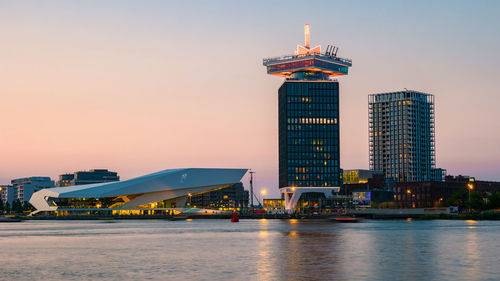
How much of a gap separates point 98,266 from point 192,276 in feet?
32.9

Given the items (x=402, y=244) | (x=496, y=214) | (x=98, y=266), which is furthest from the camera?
(x=496, y=214)

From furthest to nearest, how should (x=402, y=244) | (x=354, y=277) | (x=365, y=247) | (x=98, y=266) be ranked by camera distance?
(x=402, y=244), (x=365, y=247), (x=98, y=266), (x=354, y=277)

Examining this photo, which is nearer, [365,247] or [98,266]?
[98,266]

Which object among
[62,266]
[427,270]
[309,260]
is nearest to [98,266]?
[62,266]

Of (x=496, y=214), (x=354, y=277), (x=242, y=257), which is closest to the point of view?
(x=354, y=277)

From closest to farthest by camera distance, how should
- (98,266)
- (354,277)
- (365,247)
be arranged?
(354,277), (98,266), (365,247)

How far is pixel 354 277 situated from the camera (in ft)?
127

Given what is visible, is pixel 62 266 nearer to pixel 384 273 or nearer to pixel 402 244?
pixel 384 273

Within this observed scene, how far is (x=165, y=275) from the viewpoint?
41031mm

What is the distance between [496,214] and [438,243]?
109 metres

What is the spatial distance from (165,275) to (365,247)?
27801 millimetres

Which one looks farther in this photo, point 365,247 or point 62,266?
point 365,247

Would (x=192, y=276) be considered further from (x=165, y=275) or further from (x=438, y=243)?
(x=438, y=243)

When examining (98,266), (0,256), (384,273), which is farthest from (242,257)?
(0,256)
